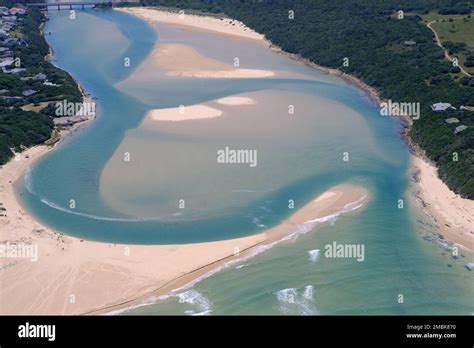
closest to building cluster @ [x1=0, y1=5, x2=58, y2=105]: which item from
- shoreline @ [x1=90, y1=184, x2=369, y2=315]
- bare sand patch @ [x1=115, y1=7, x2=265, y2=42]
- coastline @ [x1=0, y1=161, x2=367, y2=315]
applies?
bare sand patch @ [x1=115, y1=7, x2=265, y2=42]

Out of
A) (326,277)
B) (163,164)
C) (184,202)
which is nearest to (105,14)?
(163,164)

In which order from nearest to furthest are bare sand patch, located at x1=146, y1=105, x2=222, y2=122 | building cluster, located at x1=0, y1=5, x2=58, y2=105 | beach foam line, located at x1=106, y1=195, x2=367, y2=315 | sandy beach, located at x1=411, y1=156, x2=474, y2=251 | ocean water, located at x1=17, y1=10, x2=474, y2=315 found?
beach foam line, located at x1=106, y1=195, x2=367, y2=315 < ocean water, located at x1=17, y1=10, x2=474, y2=315 < sandy beach, located at x1=411, y1=156, x2=474, y2=251 < bare sand patch, located at x1=146, y1=105, x2=222, y2=122 < building cluster, located at x1=0, y1=5, x2=58, y2=105

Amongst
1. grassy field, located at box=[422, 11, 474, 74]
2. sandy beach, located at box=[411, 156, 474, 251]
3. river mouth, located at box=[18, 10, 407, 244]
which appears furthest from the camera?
grassy field, located at box=[422, 11, 474, 74]

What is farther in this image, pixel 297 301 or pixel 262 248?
pixel 262 248

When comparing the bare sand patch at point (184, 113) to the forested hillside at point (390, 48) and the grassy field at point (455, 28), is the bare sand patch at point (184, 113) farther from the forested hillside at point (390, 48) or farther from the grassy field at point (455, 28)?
the grassy field at point (455, 28)

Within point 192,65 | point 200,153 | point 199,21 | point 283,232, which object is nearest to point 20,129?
point 200,153

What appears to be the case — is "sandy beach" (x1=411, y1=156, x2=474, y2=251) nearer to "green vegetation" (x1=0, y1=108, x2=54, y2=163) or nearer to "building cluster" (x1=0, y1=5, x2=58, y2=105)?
"green vegetation" (x1=0, y1=108, x2=54, y2=163)

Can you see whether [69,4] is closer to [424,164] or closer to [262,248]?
[424,164]

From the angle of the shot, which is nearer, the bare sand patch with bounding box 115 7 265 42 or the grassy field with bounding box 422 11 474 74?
the grassy field with bounding box 422 11 474 74
